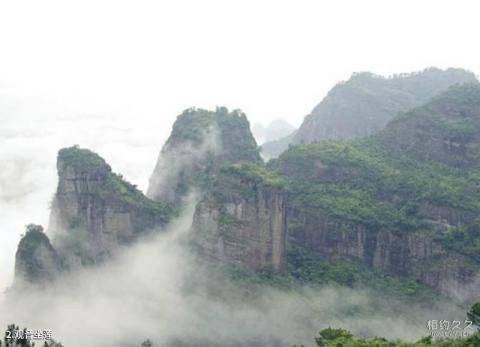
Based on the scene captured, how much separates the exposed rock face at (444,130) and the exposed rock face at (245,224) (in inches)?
773

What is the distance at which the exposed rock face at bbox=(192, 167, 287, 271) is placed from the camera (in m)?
76.9

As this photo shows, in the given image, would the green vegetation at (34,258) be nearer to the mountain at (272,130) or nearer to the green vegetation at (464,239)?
the green vegetation at (464,239)

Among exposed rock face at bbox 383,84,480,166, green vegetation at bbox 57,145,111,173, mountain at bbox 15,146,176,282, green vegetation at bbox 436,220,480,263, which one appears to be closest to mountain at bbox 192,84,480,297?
green vegetation at bbox 436,220,480,263

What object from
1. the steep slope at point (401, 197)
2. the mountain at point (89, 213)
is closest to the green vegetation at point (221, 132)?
the steep slope at point (401, 197)

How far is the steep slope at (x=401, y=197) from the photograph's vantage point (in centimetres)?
7400

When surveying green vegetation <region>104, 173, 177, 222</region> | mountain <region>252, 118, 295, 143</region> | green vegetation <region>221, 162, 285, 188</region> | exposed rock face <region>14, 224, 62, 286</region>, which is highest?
mountain <region>252, 118, 295, 143</region>

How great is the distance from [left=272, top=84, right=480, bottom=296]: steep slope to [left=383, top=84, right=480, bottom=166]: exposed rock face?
0.36ft

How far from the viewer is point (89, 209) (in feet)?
273

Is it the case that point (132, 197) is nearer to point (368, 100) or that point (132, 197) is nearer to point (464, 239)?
point (464, 239)

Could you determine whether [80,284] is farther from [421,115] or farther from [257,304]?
[421,115]

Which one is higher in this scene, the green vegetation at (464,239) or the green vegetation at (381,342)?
the green vegetation at (464,239)

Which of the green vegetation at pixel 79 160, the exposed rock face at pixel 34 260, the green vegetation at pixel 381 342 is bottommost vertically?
the green vegetation at pixel 381 342

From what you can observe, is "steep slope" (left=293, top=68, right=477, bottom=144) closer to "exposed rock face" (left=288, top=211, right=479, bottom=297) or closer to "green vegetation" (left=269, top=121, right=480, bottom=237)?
"green vegetation" (left=269, top=121, right=480, bottom=237)

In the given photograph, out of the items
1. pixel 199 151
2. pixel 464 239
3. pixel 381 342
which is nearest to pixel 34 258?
pixel 199 151
